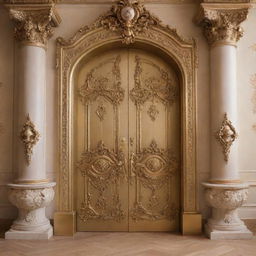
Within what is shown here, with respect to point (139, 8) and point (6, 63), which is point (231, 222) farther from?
point (6, 63)

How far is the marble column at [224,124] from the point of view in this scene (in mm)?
4551

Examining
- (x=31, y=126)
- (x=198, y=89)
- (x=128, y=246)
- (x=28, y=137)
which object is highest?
(x=198, y=89)

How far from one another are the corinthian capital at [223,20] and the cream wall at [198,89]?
0.24 metres

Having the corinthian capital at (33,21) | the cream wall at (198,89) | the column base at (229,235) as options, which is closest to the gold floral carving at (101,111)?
the cream wall at (198,89)

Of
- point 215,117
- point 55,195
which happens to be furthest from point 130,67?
point 55,195

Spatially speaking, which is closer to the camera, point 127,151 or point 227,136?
point 227,136

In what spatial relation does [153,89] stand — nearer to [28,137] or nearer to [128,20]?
[128,20]

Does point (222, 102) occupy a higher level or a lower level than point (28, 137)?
higher

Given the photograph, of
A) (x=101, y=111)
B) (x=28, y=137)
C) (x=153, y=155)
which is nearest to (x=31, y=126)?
(x=28, y=137)

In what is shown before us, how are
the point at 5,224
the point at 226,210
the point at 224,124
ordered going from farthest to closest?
the point at 5,224, the point at 224,124, the point at 226,210

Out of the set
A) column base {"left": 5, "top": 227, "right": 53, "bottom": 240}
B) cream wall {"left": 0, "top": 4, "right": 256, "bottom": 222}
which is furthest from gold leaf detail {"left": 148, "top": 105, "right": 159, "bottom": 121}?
column base {"left": 5, "top": 227, "right": 53, "bottom": 240}

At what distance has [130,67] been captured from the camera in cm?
523

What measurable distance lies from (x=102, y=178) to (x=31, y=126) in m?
1.23

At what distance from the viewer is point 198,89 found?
197 inches
